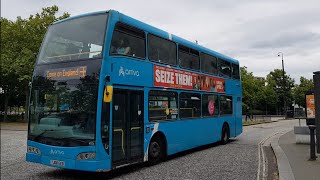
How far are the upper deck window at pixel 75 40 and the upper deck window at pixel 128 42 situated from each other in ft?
1.30

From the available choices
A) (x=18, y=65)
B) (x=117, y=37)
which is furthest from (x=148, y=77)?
(x=18, y=65)

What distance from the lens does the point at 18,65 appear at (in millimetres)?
34125

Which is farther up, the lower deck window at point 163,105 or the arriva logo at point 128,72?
the arriva logo at point 128,72

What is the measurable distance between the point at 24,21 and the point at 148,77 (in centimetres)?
3153

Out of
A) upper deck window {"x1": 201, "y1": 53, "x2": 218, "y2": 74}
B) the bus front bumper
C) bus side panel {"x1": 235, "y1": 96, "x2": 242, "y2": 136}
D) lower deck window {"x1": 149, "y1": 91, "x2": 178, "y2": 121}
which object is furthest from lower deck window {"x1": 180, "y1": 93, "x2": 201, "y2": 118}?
bus side panel {"x1": 235, "y1": 96, "x2": 242, "y2": 136}

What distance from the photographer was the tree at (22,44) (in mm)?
34531

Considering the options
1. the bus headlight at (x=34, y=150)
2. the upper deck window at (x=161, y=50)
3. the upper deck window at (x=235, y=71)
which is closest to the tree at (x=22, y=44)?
the upper deck window at (x=235, y=71)

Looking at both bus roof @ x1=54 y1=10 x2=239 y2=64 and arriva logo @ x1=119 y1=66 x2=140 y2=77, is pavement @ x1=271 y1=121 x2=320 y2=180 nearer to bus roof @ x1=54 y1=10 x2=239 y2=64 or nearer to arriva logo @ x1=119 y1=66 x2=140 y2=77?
arriva logo @ x1=119 y1=66 x2=140 y2=77

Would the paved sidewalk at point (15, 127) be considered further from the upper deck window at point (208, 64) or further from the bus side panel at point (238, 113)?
the upper deck window at point (208, 64)

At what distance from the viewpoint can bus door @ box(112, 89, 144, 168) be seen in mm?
8812

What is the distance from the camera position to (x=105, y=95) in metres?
8.34

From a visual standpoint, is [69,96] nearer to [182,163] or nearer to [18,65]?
[182,163]

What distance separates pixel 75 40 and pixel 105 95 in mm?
1748

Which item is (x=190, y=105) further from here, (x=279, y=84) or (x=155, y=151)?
(x=279, y=84)
